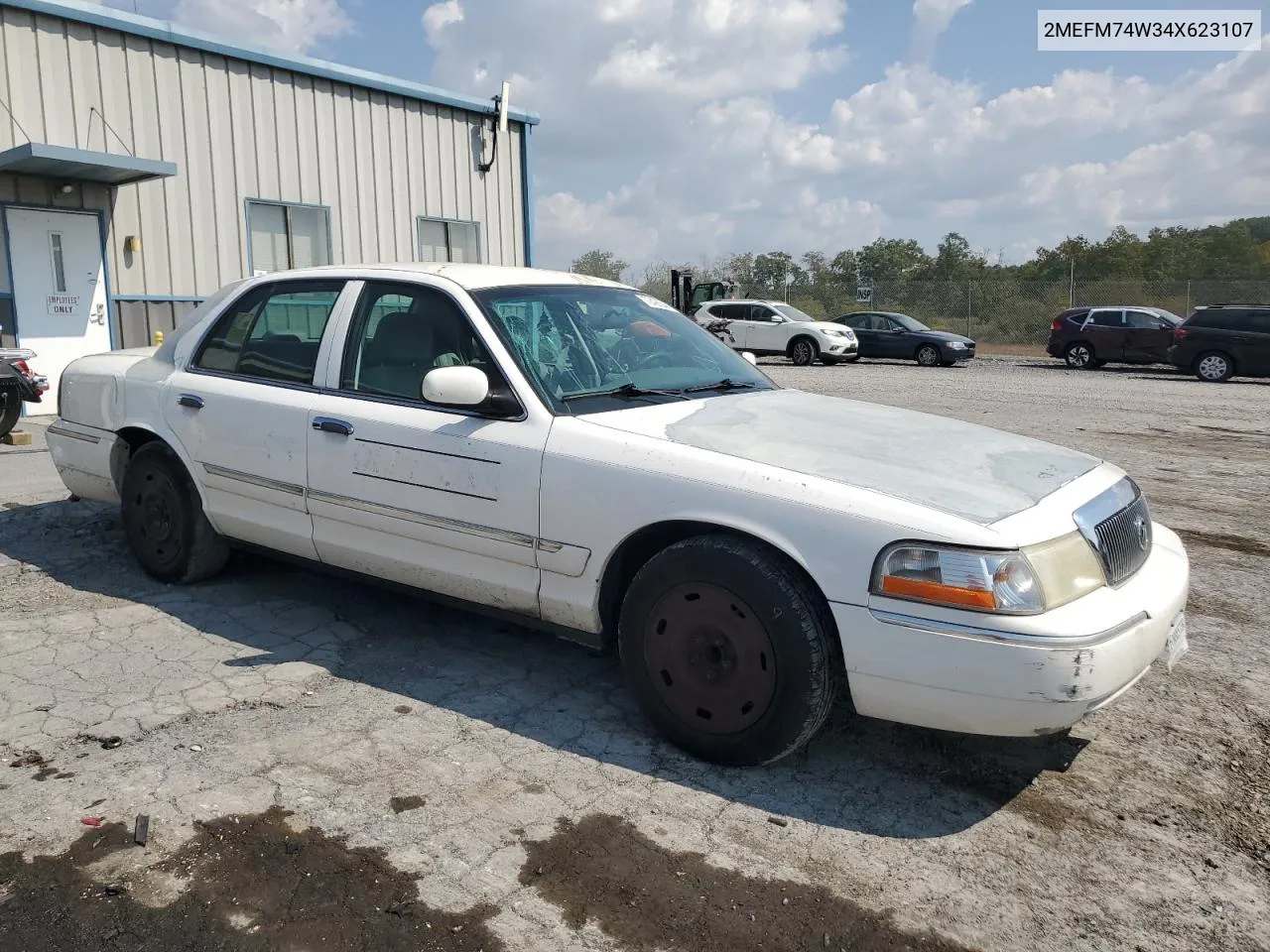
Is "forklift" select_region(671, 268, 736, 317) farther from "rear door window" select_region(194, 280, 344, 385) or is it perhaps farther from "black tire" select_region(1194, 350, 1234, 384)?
"rear door window" select_region(194, 280, 344, 385)

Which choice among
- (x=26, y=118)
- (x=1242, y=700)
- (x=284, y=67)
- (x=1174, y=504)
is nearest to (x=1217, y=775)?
(x=1242, y=700)

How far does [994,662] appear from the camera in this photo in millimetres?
2803

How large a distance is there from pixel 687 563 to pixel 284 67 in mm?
11437

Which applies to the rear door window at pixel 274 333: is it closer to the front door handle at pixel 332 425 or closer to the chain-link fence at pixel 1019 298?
the front door handle at pixel 332 425

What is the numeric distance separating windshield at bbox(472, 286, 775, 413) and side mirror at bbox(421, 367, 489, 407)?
0.23 meters

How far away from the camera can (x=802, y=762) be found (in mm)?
3391

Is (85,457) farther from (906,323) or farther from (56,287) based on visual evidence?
(906,323)

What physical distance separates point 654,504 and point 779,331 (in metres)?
22.6

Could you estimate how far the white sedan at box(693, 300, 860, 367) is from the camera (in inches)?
972

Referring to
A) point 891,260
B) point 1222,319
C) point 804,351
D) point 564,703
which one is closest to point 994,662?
point 564,703

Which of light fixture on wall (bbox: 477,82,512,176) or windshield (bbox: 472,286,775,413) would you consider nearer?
windshield (bbox: 472,286,775,413)

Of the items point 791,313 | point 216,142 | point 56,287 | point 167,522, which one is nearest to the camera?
point 167,522

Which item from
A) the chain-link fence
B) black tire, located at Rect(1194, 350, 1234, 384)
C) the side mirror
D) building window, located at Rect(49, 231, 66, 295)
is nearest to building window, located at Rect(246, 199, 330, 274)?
building window, located at Rect(49, 231, 66, 295)

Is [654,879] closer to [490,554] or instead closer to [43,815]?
[490,554]
